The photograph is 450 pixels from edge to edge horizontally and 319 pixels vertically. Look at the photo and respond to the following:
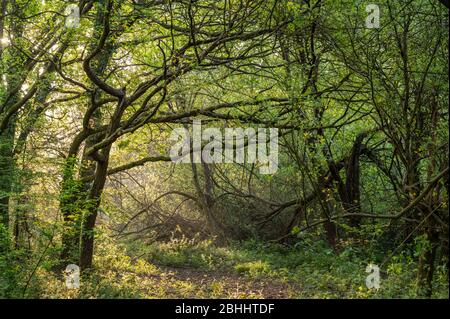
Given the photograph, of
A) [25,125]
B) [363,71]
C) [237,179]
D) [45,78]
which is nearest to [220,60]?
[363,71]

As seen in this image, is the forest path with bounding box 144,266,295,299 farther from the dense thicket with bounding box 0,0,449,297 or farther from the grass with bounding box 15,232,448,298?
the dense thicket with bounding box 0,0,449,297

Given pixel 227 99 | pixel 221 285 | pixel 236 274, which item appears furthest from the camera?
pixel 227 99

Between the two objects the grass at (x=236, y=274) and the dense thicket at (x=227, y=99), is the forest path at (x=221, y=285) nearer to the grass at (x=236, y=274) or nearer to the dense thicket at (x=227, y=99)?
the grass at (x=236, y=274)

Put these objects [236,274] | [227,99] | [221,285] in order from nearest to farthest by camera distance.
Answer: [221,285], [236,274], [227,99]

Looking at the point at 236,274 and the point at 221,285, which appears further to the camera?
the point at 236,274

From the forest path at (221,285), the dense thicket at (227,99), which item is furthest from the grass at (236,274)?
the dense thicket at (227,99)

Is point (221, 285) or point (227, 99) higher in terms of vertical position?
point (227, 99)

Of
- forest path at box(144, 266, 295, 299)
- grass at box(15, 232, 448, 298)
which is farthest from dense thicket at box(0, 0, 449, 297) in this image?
forest path at box(144, 266, 295, 299)

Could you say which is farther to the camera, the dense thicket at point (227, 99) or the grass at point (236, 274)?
the grass at point (236, 274)

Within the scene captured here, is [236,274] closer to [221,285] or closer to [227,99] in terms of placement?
[221,285]

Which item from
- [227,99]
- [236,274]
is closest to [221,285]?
[236,274]

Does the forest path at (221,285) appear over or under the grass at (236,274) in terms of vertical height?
under

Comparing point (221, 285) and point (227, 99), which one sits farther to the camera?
point (227, 99)

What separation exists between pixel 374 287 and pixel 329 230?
580 centimetres
